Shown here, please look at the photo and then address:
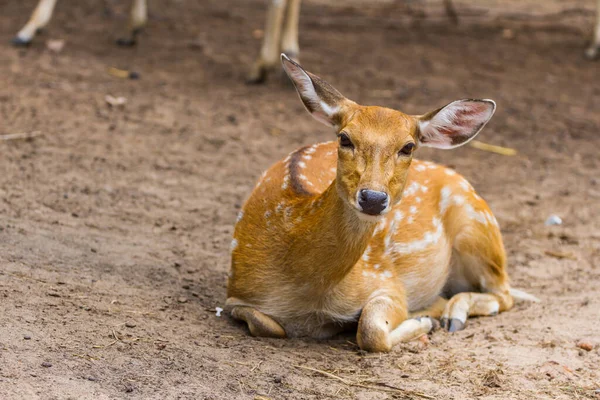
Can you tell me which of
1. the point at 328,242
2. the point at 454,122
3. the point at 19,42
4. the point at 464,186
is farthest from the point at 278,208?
the point at 19,42

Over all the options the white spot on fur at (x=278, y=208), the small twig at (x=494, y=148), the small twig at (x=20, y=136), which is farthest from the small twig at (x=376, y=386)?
the small twig at (x=494, y=148)

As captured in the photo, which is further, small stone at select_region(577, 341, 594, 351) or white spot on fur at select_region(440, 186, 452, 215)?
white spot on fur at select_region(440, 186, 452, 215)

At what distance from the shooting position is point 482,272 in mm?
5285

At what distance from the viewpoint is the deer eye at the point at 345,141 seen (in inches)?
159

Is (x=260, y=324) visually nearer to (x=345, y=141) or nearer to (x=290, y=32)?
(x=345, y=141)

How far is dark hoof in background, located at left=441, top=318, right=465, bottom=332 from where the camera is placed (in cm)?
490

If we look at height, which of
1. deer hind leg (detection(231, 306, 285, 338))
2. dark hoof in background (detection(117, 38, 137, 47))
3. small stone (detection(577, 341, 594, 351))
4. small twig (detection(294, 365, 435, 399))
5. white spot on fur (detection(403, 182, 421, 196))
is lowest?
dark hoof in background (detection(117, 38, 137, 47))

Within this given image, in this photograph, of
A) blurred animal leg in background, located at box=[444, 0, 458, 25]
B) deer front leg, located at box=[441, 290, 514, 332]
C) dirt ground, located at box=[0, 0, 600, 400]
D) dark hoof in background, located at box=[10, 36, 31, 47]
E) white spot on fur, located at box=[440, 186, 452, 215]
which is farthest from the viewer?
blurred animal leg in background, located at box=[444, 0, 458, 25]

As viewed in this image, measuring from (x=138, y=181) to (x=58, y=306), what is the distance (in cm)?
235

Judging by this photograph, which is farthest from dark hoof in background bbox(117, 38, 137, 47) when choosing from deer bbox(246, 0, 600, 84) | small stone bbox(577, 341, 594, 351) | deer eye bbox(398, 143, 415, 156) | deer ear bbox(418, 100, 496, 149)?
small stone bbox(577, 341, 594, 351)

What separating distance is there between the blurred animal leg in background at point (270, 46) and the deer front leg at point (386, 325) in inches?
170

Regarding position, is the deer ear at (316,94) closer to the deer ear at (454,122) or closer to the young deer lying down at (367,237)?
the young deer lying down at (367,237)

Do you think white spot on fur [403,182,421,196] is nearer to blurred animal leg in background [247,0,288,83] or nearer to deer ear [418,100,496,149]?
deer ear [418,100,496,149]

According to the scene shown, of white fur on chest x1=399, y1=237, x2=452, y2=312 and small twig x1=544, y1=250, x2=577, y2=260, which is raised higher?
white fur on chest x1=399, y1=237, x2=452, y2=312
